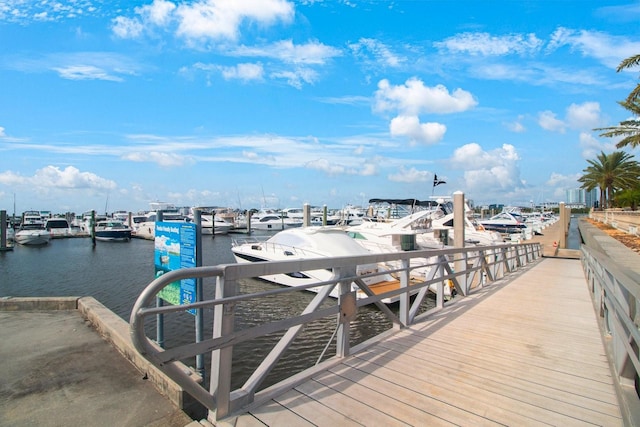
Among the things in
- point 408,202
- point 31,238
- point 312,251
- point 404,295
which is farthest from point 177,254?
point 31,238

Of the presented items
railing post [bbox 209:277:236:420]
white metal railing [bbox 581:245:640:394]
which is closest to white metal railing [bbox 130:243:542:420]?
railing post [bbox 209:277:236:420]

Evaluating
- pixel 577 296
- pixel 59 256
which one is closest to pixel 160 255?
pixel 577 296

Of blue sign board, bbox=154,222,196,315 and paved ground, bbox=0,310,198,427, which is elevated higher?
blue sign board, bbox=154,222,196,315

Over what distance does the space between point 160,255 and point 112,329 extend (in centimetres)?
176

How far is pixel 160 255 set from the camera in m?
5.37

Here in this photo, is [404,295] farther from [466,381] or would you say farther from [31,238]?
[31,238]

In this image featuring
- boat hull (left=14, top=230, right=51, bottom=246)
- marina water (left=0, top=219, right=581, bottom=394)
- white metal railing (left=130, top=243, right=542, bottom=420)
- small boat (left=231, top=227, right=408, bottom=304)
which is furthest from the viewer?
boat hull (left=14, top=230, right=51, bottom=246)

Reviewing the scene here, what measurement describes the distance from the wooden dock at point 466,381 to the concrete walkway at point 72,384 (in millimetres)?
1711

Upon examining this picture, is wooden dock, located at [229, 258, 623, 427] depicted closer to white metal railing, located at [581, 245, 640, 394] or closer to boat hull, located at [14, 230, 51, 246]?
white metal railing, located at [581, 245, 640, 394]

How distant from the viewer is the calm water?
884 centimetres

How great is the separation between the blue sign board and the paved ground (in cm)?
112

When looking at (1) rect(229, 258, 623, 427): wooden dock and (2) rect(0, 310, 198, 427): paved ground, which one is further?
(2) rect(0, 310, 198, 427): paved ground

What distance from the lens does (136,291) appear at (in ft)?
54.5

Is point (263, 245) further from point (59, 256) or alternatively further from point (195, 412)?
point (59, 256)
